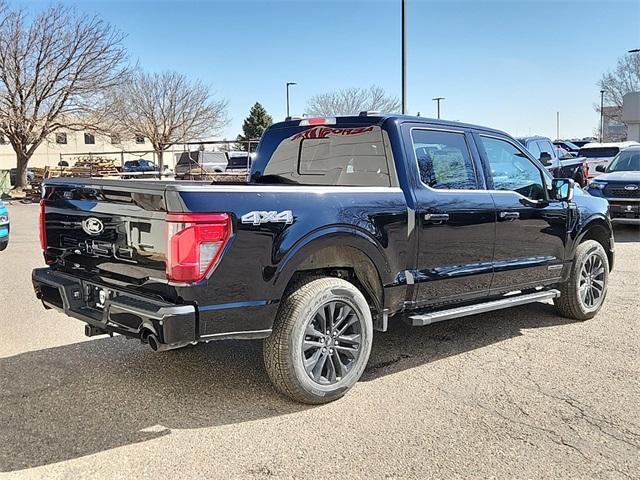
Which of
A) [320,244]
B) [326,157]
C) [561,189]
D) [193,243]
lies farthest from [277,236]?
[561,189]

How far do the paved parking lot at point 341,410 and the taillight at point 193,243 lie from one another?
977mm

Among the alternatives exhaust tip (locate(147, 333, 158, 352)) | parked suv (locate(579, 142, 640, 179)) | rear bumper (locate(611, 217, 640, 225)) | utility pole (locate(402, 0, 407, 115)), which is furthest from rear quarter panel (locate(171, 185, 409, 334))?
parked suv (locate(579, 142, 640, 179))

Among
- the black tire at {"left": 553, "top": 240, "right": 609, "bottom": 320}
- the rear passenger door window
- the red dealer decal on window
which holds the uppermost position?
the red dealer decal on window

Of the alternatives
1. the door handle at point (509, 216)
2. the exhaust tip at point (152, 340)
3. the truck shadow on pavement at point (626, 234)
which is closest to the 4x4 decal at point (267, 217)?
the exhaust tip at point (152, 340)

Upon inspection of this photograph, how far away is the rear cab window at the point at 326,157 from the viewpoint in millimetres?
4496

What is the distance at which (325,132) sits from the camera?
4906 mm

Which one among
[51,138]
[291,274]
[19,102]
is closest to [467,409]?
[291,274]

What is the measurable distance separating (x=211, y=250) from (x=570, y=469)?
7.38 ft

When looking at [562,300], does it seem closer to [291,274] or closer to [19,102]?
[291,274]

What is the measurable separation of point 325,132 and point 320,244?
1.45 meters

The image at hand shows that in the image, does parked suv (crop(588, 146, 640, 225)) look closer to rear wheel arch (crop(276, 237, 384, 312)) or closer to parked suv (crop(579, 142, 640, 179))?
parked suv (crop(579, 142, 640, 179))

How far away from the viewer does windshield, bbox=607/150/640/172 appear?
1342 centimetres

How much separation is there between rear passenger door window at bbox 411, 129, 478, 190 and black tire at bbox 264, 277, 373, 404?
3.80ft

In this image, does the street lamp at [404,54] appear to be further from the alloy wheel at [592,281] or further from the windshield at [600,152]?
the alloy wheel at [592,281]
